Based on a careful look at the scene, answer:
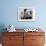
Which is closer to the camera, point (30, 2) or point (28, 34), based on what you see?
point (28, 34)

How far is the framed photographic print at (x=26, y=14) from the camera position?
3992 mm

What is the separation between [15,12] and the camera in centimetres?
401

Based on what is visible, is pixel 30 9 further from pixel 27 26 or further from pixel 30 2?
pixel 27 26

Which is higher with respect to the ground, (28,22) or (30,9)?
(30,9)

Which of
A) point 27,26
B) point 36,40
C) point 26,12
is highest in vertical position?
point 26,12

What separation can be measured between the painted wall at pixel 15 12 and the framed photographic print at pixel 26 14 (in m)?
0.12

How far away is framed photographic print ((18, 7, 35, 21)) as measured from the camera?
3992mm

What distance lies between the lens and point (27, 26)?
406 centimetres

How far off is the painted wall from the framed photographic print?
0.12 m

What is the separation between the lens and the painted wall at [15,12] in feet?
13.1

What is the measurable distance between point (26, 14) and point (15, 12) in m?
0.36

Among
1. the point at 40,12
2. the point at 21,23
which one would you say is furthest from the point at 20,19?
the point at 40,12

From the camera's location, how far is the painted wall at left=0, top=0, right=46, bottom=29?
157 inches

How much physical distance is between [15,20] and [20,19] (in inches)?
6.6
